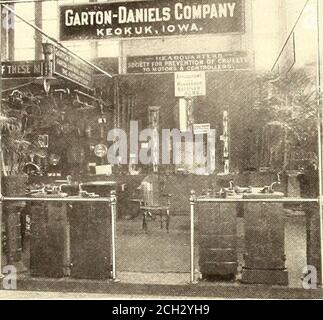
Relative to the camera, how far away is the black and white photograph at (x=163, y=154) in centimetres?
463

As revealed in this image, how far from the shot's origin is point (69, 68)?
6.54m

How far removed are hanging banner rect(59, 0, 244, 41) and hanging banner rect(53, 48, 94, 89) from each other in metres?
1.34

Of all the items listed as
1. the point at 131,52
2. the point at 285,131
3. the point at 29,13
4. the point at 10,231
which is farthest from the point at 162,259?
the point at 29,13

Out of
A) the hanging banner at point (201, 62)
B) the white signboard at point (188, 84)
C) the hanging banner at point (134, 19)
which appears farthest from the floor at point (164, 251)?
the hanging banner at point (201, 62)

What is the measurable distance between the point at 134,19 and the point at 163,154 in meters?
7.08

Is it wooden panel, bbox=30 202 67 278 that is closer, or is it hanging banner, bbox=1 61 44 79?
wooden panel, bbox=30 202 67 278

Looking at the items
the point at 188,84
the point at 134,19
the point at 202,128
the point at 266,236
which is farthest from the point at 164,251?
the point at 202,128

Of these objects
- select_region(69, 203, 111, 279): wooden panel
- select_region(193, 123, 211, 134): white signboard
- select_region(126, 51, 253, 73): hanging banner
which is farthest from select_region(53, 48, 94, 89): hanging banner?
select_region(193, 123, 211, 134): white signboard

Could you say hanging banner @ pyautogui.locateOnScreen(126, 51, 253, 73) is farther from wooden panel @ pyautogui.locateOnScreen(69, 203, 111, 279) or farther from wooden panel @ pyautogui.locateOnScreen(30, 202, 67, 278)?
wooden panel @ pyautogui.locateOnScreen(30, 202, 67, 278)

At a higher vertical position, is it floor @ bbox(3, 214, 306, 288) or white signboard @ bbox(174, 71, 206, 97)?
white signboard @ bbox(174, 71, 206, 97)

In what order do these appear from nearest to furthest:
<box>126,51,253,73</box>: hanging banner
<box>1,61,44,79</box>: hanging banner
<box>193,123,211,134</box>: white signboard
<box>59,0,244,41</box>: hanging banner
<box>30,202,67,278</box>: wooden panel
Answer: <box>59,0,244,41</box>: hanging banner → <box>30,202,67,278</box>: wooden panel → <box>126,51,253,73</box>: hanging banner → <box>1,61,44,79</box>: hanging banner → <box>193,123,211,134</box>: white signboard

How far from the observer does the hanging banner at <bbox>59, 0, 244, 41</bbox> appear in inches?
179

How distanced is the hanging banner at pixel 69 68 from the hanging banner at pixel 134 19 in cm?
134
